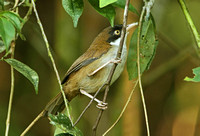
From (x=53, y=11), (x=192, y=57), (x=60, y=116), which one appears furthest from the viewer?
(x=53, y=11)

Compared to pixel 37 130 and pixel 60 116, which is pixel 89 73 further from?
pixel 37 130

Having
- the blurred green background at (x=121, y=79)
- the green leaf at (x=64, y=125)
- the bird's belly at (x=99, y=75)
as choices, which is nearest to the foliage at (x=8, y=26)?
the green leaf at (x=64, y=125)

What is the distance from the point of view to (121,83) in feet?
19.8

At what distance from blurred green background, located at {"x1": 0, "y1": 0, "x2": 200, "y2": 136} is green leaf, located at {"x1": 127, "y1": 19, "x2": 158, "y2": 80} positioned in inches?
91.4

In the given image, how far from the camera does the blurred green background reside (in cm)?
601

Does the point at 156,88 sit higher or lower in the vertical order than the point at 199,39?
lower

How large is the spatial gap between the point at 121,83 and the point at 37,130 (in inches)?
103

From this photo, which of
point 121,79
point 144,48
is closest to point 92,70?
point 144,48

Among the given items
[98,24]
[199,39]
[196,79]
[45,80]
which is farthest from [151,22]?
[45,80]

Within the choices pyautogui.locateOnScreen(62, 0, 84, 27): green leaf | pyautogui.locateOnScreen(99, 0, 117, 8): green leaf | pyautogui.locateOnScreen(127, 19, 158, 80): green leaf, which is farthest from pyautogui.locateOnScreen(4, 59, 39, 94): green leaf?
pyautogui.locateOnScreen(127, 19, 158, 80): green leaf

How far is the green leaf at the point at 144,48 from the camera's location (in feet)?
11.0

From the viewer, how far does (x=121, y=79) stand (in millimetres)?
6004

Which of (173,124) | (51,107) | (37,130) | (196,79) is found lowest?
(173,124)

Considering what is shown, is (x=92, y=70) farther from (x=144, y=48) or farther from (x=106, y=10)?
(x=106, y=10)
